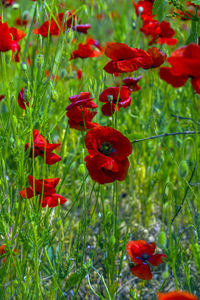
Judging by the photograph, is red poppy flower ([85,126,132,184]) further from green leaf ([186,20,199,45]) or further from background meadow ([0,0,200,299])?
green leaf ([186,20,199,45])

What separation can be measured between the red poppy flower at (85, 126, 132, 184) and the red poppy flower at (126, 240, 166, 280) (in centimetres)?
23

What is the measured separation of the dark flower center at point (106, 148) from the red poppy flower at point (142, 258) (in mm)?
258

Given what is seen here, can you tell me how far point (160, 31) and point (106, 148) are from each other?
2.80 ft

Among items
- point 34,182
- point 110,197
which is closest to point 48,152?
point 34,182

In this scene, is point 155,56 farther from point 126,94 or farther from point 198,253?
point 198,253

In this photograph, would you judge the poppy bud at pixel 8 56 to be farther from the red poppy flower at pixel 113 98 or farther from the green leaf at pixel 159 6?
the green leaf at pixel 159 6

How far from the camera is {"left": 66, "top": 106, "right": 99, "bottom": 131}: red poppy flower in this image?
106 centimetres

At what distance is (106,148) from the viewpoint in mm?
986

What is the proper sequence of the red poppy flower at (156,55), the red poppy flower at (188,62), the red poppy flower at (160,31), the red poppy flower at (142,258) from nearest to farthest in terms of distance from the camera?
1. the red poppy flower at (188,62)
2. the red poppy flower at (142,258)
3. the red poppy flower at (156,55)
4. the red poppy flower at (160,31)

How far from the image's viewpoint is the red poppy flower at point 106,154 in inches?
36.0

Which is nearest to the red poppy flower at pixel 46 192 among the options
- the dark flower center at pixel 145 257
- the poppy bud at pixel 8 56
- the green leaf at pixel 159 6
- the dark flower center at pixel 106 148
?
the dark flower center at pixel 106 148

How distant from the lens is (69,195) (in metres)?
1.81

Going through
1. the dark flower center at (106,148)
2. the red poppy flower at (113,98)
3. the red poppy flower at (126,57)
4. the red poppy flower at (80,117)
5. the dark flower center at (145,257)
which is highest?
the red poppy flower at (126,57)

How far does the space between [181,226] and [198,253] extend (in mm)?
730
